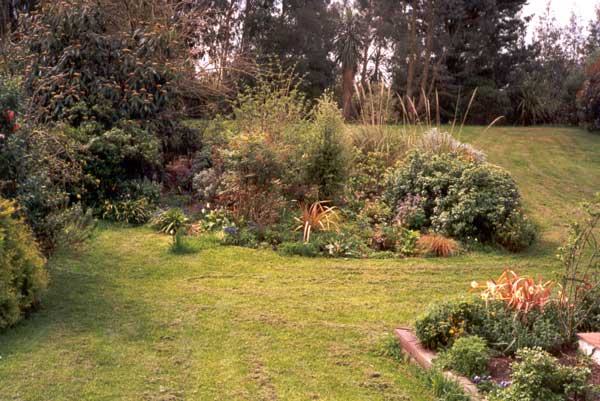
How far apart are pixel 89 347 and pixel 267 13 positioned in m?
26.0

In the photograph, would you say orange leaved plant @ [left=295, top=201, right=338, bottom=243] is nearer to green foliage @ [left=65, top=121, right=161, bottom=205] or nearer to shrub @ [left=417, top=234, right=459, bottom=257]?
shrub @ [left=417, top=234, right=459, bottom=257]

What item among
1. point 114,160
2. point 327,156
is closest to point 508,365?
point 327,156

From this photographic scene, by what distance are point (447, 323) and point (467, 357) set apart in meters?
0.41

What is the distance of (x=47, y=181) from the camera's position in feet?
19.1

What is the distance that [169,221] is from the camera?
7977 millimetres

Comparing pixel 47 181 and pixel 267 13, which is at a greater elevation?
pixel 267 13

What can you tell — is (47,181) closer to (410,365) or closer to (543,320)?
(410,365)

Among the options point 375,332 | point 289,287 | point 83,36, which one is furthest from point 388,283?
point 83,36

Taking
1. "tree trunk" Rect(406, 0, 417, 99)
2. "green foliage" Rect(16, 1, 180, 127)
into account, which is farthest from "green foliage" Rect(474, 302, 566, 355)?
"tree trunk" Rect(406, 0, 417, 99)

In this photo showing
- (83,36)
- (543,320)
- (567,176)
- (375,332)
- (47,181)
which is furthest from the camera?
(567,176)

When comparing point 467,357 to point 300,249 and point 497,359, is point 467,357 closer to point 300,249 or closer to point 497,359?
point 497,359

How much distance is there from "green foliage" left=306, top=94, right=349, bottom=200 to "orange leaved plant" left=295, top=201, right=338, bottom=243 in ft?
1.94

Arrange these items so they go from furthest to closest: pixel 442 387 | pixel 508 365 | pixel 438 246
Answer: pixel 438 246, pixel 508 365, pixel 442 387

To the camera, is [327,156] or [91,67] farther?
[91,67]
